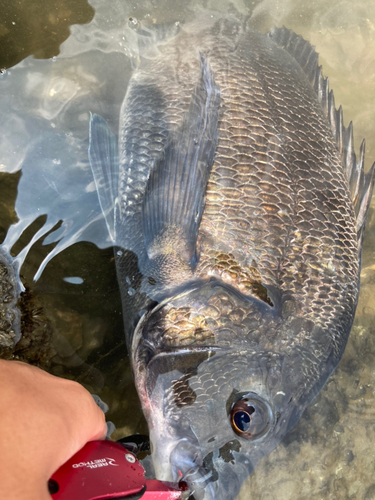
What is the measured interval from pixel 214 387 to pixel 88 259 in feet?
4.87

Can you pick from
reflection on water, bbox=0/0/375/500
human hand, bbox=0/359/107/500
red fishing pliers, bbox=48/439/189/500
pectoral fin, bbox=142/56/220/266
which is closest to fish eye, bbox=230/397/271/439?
red fishing pliers, bbox=48/439/189/500

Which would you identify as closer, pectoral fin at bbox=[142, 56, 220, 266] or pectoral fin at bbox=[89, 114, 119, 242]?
pectoral fin at bbox=[142, 56, 220, 266]

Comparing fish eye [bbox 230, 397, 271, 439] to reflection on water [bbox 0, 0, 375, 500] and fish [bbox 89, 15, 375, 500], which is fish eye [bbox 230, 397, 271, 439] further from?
reflection on water [bbox 0, 0, 375, 500]

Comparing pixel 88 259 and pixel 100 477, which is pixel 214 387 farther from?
pixel 88 259

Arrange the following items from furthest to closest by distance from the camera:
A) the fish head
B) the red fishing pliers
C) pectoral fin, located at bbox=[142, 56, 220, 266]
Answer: pectoral fin, located at bbox=[142, 56, 220, 266] < the fish head < the red fishing pliers

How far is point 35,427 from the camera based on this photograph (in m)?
1.13

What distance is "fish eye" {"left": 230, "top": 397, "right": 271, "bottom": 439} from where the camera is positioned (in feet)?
5.94

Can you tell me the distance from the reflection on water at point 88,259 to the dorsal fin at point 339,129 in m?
0.96

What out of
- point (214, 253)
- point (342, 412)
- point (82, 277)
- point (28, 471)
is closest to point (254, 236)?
point (214, 253)

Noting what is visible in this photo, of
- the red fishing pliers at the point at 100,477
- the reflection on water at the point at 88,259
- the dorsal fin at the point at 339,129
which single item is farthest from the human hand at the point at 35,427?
the dorsal fin at the point at 339,129

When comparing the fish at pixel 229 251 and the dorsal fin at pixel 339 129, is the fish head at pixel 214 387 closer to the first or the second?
the fish at pixel 229 251

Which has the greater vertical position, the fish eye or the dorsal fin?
the dorsal fin

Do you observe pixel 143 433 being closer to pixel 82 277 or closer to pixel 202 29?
pixel 82 277

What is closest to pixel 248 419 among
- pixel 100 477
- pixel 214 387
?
pixel 214 387
